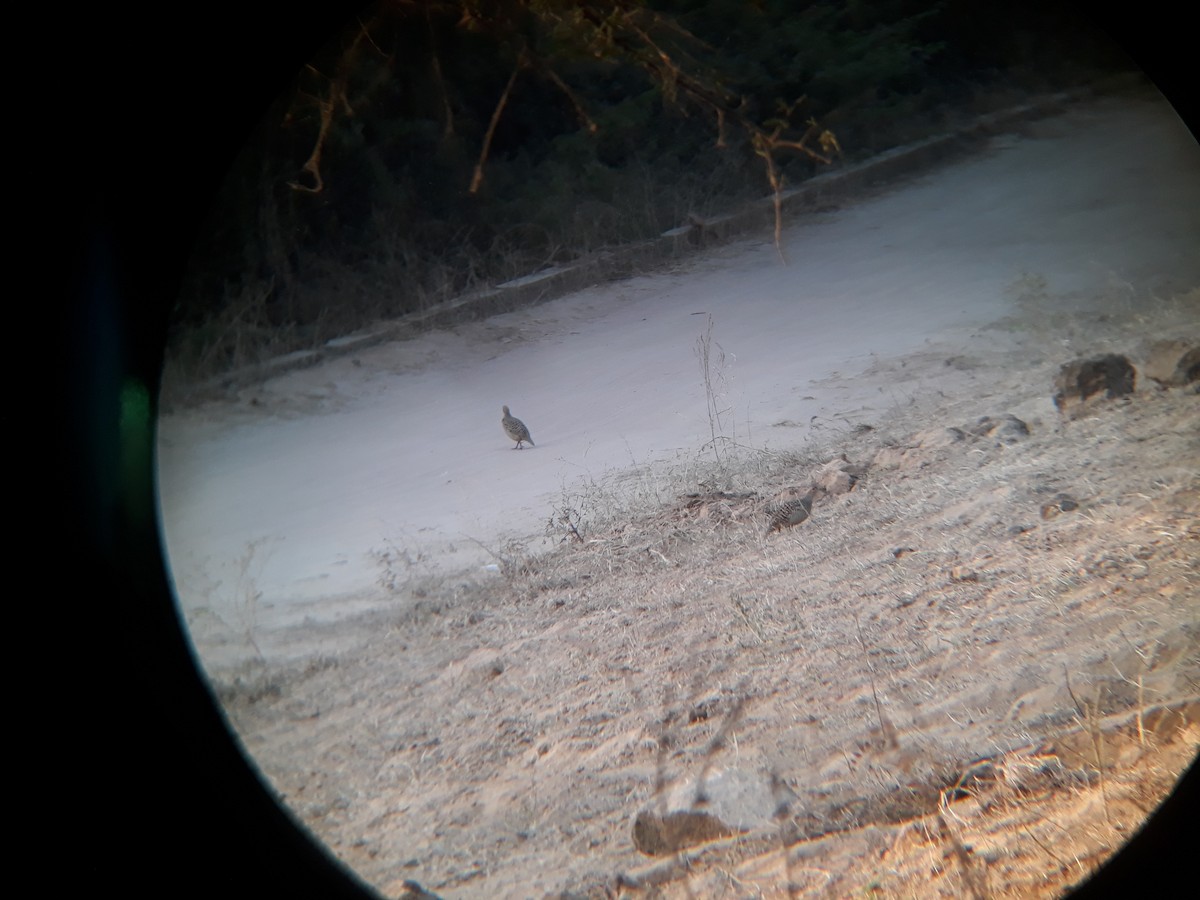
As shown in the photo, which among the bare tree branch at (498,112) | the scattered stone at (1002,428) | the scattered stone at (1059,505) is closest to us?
the scattered stone at (1059,505)

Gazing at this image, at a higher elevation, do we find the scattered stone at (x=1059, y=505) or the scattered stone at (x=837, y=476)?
the scattered stone at (x=837, y=476)

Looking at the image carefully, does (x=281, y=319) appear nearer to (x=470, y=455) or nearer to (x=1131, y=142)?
(x=470, y=455)

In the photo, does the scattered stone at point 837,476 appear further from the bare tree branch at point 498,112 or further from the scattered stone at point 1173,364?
the bare tree branch at point 498,112

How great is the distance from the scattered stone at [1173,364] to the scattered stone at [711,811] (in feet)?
9.88

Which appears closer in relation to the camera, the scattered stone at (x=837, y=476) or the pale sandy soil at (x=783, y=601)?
the pale sandy soil at (x=783, y=601)

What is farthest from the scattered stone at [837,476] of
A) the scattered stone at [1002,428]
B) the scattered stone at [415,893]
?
the scattered stone at [415,893]

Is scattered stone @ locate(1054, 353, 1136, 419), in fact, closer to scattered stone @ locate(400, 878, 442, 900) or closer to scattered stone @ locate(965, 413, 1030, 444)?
scattered stone @ locate(965, 413, 1030, 444)

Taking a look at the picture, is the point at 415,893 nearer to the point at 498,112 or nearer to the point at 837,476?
the point at 837,476

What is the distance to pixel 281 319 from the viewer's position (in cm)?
620

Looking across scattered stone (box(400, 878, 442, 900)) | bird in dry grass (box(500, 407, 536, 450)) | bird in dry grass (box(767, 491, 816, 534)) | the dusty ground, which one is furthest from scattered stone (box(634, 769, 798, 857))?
bird in dry grass (box(500, 407, 536, 450))

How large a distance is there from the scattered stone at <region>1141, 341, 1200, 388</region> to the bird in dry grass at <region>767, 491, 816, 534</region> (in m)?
1.84

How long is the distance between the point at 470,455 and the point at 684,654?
83.6 inches

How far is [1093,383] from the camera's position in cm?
469

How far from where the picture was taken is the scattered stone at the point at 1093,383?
15.3ft
